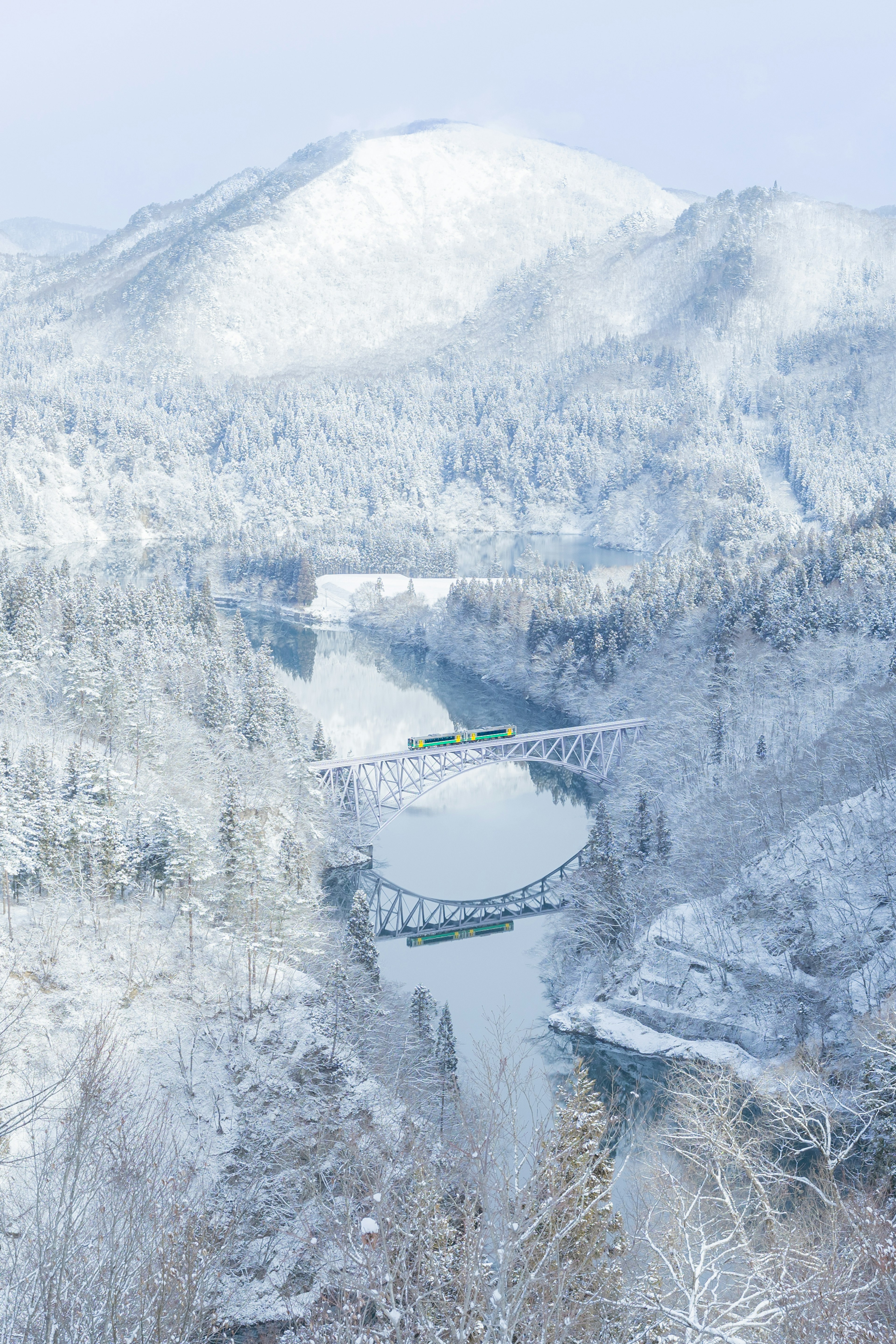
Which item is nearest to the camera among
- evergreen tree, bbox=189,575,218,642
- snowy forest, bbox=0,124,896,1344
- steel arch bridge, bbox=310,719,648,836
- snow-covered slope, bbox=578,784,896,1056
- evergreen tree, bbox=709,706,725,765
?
snowy forest, bbox=0,124,896,1344

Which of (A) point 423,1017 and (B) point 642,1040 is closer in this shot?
(A) point 423,1017

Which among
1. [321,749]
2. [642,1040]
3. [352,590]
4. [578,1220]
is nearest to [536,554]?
[352,590]

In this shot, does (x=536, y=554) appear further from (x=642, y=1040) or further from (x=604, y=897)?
(x=642, y=1040)

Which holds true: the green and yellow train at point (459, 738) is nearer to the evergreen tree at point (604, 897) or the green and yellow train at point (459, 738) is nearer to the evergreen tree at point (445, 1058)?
the evergreen tree at point (604, 897)

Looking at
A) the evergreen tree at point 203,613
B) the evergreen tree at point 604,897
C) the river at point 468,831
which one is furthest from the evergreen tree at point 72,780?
the evergreen tree at point 203,613

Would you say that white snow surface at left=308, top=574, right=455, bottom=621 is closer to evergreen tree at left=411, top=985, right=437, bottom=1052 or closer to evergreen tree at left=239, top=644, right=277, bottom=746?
evergreen tree at left=239, top=644, right=277, bottom=746

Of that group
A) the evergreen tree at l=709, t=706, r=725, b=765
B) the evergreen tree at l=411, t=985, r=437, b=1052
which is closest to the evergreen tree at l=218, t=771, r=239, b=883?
the evergreen tree at l=411, t=985, r=437, b=1052
